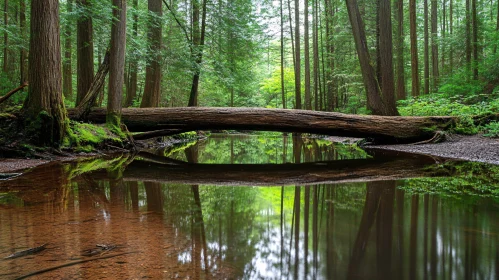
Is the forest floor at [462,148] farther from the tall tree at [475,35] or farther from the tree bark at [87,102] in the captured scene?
the tall tree at [475,35]

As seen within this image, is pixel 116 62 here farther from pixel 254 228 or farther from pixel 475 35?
pixel 475 35

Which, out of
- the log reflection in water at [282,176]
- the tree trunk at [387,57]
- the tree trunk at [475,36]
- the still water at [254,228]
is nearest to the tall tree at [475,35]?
the tree trunk at [475,36]

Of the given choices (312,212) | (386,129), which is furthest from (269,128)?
(312,212)

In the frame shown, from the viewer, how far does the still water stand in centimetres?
160

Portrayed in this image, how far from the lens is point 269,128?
27.3ft

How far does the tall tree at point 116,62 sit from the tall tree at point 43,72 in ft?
6.35

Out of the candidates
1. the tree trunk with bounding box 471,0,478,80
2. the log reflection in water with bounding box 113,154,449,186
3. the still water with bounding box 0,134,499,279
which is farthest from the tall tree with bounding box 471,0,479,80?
the still water with bounding box 0,134,499,279

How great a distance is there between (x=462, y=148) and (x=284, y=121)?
411 cm

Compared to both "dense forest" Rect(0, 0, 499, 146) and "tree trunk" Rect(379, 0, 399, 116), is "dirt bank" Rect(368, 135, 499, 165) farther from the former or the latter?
"tree trunk" Rect(379, 0, 399, 116)

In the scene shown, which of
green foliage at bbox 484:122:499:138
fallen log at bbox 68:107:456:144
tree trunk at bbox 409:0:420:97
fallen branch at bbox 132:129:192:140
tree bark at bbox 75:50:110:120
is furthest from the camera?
tree trunk at bbox 409:0:420:97

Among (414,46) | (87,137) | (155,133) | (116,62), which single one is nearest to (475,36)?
(414,46)

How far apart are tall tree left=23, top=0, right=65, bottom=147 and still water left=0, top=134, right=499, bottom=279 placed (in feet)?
7.88

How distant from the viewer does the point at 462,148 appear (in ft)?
21.8

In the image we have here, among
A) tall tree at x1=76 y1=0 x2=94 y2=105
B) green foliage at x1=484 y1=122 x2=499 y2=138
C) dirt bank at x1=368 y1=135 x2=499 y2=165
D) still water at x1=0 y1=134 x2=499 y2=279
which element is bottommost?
still water at x1=0 y1=134 x2=499 y2=279
